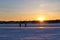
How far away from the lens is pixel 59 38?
15.4 metres

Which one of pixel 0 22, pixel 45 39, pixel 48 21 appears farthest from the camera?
pixel 48 21

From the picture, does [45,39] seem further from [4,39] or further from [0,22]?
[0,22]

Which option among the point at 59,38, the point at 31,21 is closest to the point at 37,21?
the point at 31,21

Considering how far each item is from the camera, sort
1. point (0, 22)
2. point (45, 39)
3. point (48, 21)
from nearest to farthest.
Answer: point (45, 39), point (0, 22), point (48, 21)

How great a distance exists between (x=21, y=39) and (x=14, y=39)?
0.44 metres

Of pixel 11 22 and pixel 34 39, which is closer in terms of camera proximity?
pixel 34 39

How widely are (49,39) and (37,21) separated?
104 feet

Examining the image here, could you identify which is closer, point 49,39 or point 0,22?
point 49,39

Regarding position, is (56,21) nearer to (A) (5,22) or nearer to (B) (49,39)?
(A) (5,22)

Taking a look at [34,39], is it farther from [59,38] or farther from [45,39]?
[59,38]

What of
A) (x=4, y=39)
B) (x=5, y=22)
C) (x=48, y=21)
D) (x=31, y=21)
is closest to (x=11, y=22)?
(x=5, y=22)

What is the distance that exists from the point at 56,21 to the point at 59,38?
28957 mm

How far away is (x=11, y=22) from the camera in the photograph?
43938 millimetres

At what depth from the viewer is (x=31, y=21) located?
45500mm
